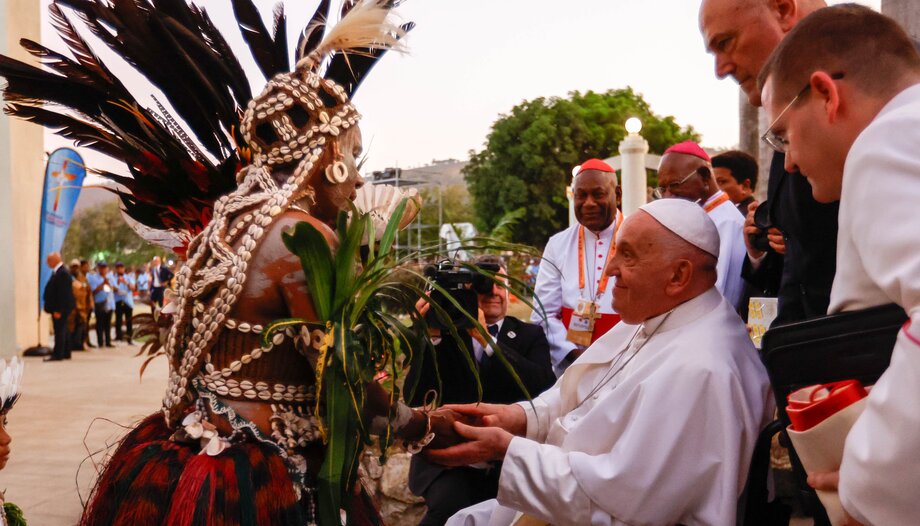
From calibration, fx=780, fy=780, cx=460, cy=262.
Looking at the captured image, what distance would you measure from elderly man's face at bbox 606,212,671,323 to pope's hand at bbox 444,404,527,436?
2.21 feet

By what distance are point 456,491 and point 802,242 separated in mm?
2247

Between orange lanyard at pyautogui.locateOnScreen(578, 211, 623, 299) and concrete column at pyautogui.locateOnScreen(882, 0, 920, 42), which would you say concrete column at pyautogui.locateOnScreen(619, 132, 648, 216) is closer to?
orange lanyard at pyautogui.locateOnScreen(578, 211, 623, 299)

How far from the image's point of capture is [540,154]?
→ 1430 inches

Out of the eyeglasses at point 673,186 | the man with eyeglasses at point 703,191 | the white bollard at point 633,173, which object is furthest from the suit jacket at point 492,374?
the white bollard at point 633,173

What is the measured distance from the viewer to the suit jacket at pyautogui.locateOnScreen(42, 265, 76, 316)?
16047 mm

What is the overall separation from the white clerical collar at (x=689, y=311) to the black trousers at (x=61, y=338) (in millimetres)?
16205

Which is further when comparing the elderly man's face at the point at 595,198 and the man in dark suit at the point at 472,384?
the elderly man's face at the point at 595,198

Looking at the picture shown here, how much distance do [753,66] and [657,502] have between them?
5.52ft

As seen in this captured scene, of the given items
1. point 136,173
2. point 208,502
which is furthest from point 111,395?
point 208,502

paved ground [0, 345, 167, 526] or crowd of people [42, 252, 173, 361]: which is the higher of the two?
crowd of people [42, 252, 173, 361]

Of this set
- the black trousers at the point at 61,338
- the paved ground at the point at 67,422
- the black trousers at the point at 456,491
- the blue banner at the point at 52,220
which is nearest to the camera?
the black trousers at the point at 456,491

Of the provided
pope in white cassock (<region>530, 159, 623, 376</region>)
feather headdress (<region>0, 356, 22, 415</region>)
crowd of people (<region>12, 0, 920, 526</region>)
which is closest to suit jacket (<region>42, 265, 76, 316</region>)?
pope in white cassock (<region>530, 159, 623, 376</region>)

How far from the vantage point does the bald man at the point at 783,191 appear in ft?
8.32

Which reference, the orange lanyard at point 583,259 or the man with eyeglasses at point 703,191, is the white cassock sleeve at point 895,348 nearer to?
the man with eyeglasses at point 703,191
